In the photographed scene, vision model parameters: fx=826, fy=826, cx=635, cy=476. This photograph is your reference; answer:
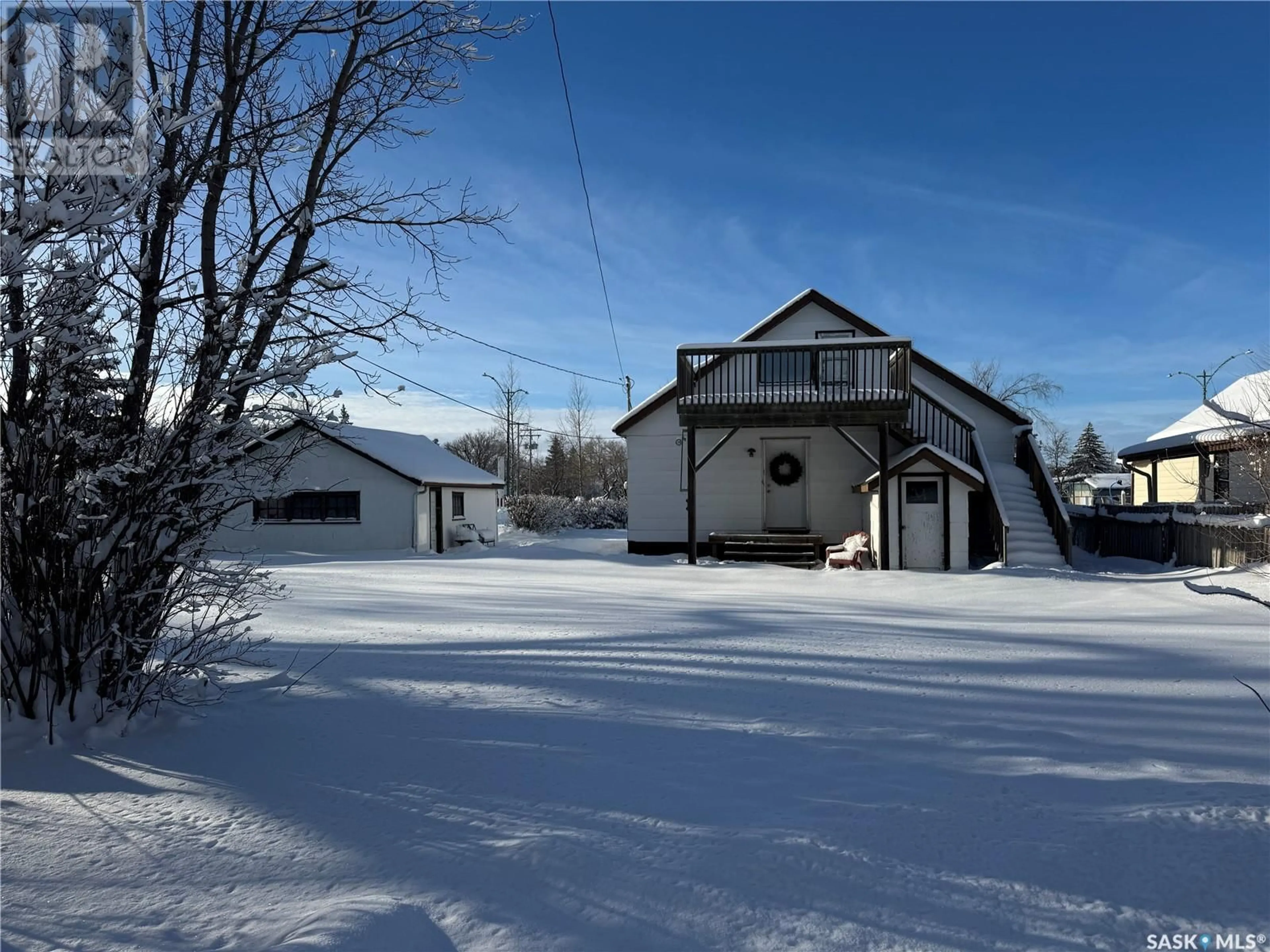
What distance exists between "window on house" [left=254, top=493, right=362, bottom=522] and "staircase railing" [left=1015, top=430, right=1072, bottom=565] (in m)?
17.6

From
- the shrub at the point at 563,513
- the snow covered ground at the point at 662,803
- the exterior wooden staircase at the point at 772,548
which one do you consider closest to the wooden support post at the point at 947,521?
the exterior wooden staircase at the point at 772,548

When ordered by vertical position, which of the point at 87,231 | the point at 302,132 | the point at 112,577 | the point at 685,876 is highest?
the point at 302,132

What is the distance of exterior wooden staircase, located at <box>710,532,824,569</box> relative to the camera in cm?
1684

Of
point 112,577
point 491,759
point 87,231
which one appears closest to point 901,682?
point 491,759

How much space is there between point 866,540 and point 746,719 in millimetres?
11583

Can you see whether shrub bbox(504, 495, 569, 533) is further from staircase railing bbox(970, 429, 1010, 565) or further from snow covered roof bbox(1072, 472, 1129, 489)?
snow covered roof bbox(1072, 472, 1129, 489)

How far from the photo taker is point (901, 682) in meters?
5.61

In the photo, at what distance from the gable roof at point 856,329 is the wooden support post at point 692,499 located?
87.1 inches

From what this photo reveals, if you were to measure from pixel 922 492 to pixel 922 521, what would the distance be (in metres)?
0.53

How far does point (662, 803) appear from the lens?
3.59m

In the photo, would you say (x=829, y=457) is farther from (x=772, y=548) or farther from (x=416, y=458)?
(x=416, y=458)

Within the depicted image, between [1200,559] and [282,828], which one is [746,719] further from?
[1200,559]

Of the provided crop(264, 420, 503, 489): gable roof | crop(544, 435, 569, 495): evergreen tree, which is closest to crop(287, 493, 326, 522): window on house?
crop(264, 420, 503, 489): gable roof

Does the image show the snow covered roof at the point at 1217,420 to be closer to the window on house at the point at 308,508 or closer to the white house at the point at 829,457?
the white house at the point at 829,457
